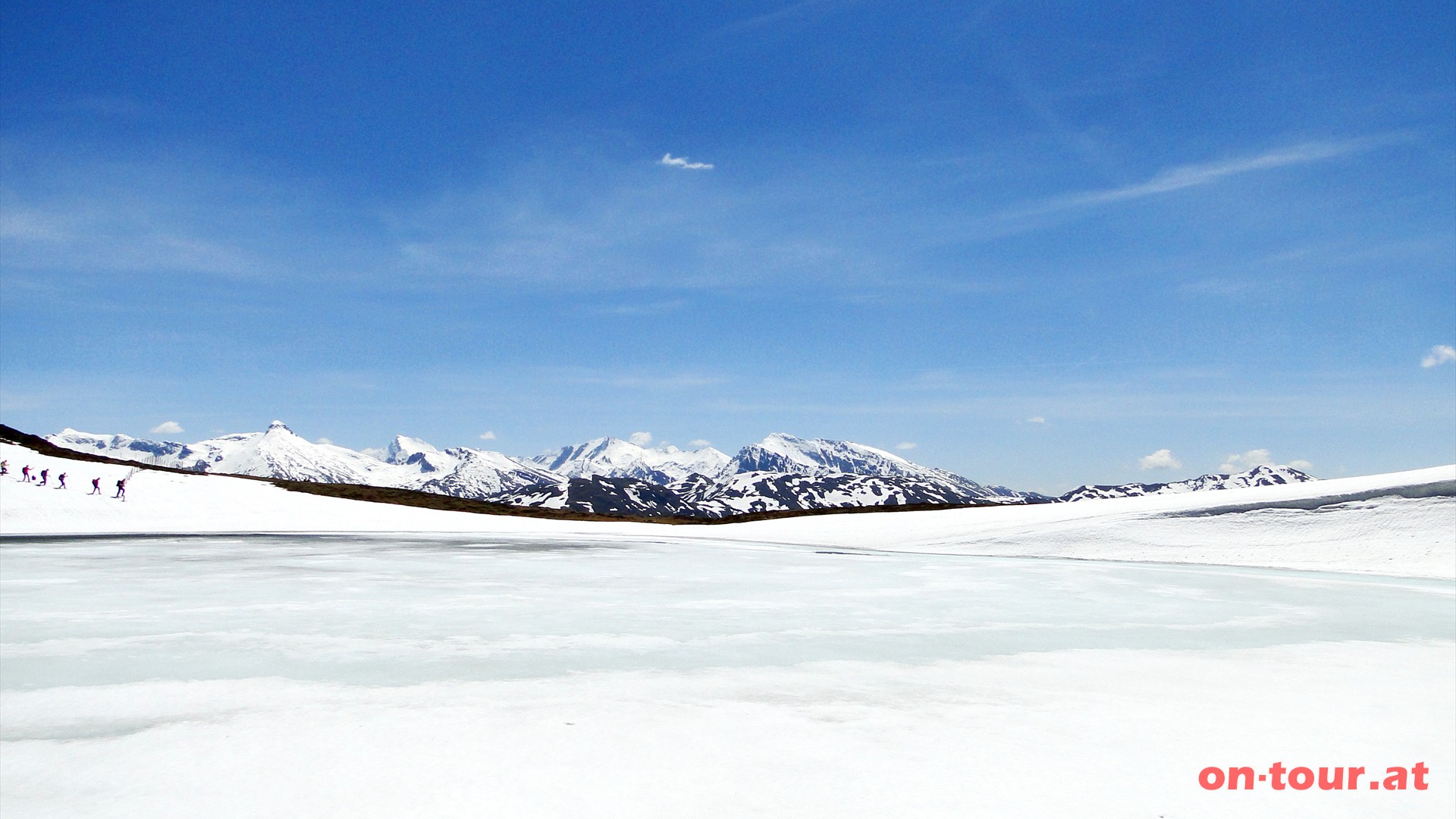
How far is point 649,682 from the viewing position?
6.59m

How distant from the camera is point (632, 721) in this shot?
5.50 metres

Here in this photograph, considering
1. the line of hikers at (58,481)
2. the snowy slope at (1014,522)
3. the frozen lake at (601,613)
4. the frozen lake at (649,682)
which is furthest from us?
the line of hikers at (58,481)

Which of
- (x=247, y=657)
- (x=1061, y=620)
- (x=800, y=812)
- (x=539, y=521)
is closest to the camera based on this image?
(x=800, y=812)

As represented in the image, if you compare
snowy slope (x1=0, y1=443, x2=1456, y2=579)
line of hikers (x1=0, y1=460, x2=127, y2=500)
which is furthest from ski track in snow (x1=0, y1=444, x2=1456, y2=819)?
line of hikers (x1=0, y1=460, x2=127, y2=500)

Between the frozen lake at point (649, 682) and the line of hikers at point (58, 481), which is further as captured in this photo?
the line of hikers at point (58, 481)

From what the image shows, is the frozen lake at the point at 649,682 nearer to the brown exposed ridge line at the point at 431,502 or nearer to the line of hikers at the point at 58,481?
the brown exposed ridge line at the point at 431,502

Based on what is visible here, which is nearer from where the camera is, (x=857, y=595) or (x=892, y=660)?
(x=892, y=660)

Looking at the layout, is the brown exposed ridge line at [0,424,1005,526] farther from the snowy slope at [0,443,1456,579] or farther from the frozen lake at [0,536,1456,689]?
the frozen lake at [0,536,1456,689]

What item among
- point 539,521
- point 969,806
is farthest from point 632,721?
point 539,521

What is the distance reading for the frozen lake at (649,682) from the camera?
14.5ft

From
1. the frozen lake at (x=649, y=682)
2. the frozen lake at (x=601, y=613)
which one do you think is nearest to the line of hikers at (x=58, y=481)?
the frozen lake at (x=601, y=613)

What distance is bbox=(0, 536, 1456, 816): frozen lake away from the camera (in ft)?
14.5

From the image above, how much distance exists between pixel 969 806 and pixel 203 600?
1131 cm

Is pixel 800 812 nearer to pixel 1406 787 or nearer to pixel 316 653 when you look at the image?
pixel 1406 787
